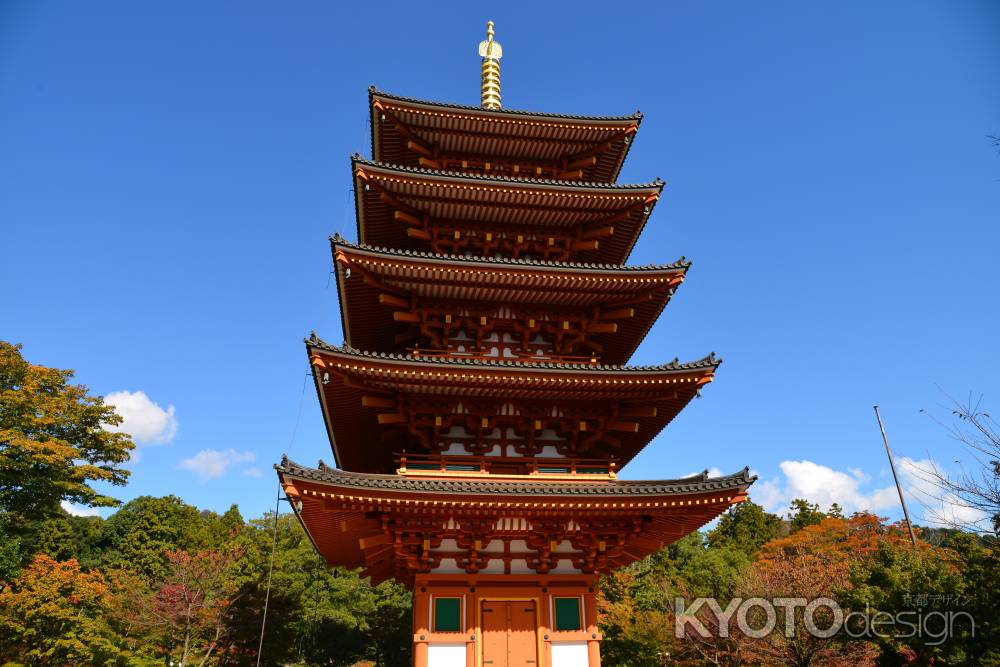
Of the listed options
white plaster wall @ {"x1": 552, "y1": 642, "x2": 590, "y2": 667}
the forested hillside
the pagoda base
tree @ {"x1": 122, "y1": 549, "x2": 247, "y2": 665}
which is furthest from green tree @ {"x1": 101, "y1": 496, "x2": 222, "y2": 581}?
white plaster wall @ {"x1": 552, "y1": 642, "x2": 590, "y2": 667}

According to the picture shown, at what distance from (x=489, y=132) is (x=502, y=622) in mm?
14643

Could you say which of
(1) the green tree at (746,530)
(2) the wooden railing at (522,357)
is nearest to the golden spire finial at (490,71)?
(2) the wooden railing at (522,357)

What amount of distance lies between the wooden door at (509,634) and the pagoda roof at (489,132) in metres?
A: 14.2

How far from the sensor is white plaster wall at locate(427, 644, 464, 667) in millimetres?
12461

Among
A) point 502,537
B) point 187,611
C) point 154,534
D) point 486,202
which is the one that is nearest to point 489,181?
point 486,202

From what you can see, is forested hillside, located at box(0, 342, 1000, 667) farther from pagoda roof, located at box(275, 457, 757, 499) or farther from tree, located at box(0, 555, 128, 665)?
pagoda roof, located at box(275, 457, 757, 499)

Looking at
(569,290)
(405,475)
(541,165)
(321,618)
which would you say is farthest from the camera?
(321,618)

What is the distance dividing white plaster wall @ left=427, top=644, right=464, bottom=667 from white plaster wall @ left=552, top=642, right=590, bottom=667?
2.10 metres

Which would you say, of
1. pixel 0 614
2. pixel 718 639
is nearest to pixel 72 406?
pixel 0 614

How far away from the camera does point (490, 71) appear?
23703 millimetres

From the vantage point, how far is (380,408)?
47.8 feet

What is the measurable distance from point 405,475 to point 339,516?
1720 millimetres

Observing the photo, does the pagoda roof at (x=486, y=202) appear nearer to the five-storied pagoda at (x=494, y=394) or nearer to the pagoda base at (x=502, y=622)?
→ the five-storied pagoda at (x=494, y=394)

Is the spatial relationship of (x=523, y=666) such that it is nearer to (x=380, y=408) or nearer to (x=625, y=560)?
(x=625, y=560)
